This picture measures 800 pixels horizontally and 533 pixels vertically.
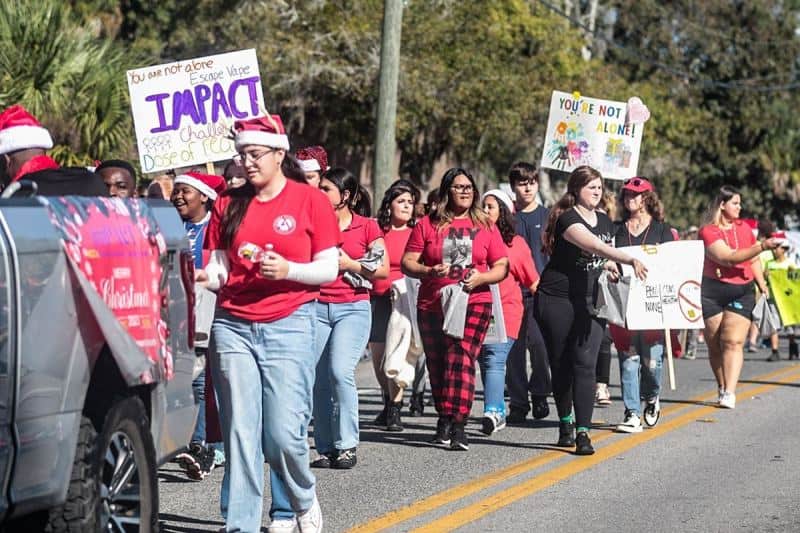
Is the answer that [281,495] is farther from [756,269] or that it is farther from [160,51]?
[160,51]

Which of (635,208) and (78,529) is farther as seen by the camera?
(635,208)

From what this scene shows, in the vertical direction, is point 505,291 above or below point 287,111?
below

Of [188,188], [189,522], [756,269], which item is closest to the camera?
[189,522]

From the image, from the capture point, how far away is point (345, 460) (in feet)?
31.2

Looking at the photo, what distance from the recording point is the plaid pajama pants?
10.3 metres

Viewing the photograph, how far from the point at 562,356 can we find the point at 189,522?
349cm

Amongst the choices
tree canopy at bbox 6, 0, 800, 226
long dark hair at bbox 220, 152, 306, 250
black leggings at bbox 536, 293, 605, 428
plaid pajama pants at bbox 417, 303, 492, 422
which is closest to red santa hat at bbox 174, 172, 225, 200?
plaid pajama pants at bbox 417, 303, 492, 422

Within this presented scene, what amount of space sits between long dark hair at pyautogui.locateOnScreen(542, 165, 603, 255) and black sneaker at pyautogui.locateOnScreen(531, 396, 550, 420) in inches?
78.8

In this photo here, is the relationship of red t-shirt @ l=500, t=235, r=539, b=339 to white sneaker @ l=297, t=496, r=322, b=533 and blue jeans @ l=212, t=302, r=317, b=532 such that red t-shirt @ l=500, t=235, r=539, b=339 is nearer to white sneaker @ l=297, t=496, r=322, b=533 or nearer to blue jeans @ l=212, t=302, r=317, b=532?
white sneaker @ l=297, t=496, r=322, b=533

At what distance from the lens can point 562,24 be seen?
34312mm

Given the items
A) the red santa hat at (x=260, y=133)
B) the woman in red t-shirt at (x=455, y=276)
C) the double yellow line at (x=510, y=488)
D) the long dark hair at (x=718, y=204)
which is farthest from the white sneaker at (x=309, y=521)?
the long dark hair at (x=718, y=204)

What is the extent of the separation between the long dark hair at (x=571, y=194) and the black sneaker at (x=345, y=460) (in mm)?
2096

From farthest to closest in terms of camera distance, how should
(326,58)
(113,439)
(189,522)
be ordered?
(326,58)
(189,522)
(113,439)

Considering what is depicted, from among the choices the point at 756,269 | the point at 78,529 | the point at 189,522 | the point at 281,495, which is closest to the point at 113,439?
the point at 78,529
